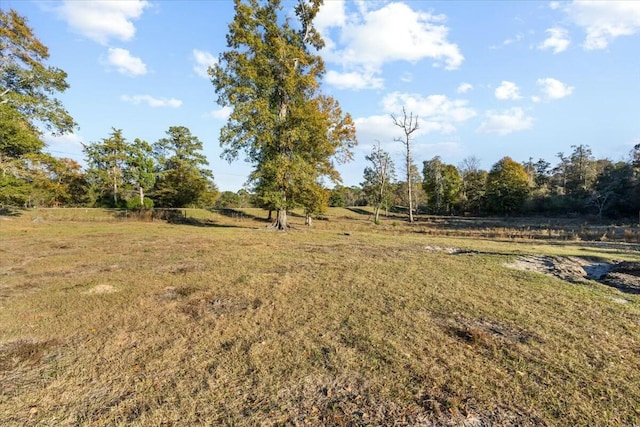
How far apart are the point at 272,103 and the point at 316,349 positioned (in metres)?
17.5

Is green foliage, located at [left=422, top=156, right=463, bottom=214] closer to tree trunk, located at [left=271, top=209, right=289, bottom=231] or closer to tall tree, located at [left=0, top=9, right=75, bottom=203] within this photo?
tree trunk, located at [left=271, top=209, right=289, bottom=231]

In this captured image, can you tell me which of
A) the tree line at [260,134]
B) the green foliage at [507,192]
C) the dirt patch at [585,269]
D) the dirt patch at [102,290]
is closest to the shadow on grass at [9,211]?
the tree line at [260,134]

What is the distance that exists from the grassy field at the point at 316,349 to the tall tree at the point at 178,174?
36.7m

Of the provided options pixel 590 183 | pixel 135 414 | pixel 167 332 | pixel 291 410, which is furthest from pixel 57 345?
pixel 590 183

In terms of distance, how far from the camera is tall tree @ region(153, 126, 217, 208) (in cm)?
4200

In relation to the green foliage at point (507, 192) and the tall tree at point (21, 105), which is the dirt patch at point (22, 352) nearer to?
the tall tree at point (21, 105)

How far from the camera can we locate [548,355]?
11.6 feet

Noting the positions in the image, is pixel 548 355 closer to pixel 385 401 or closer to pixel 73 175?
pixel 385 401

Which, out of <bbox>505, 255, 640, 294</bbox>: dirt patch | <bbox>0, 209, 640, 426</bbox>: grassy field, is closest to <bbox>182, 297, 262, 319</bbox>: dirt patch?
<bbox>0, 209, 640, 426</bbox>: grassy field

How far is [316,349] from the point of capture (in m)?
3.73

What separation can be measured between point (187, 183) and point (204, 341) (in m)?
41.9

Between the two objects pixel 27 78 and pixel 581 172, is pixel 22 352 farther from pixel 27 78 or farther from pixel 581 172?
pixel 581 172

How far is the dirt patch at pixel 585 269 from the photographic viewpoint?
670 cm

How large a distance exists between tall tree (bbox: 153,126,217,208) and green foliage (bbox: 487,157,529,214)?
138ft
